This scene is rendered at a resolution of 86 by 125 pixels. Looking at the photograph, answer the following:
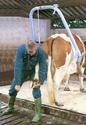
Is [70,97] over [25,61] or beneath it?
beneath

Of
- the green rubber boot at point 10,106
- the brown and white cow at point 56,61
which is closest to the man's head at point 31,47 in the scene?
the brown and white cow at point 56,61

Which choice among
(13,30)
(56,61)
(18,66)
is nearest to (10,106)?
(18,66)

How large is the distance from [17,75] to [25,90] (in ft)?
6.95

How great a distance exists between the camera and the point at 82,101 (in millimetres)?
6434

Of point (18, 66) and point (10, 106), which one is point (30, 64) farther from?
point (10, 106)

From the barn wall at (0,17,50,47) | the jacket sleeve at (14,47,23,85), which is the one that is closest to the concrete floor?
the jacket sleeve at (14,47,23,85)

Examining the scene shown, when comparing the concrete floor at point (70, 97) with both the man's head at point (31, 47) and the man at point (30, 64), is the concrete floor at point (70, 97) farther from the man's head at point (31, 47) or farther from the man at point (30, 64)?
the man's head at point (31, 47)

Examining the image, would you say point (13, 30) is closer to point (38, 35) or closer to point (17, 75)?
point (38, 35)

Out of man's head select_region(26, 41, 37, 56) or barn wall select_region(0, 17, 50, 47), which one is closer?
man's head select_region(26, 41, 37, 56)

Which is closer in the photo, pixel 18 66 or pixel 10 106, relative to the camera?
pixel 18 66

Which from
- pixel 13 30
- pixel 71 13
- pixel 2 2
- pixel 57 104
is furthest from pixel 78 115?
pixel 2 2

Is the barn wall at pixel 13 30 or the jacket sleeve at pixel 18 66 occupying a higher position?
the barn wall at pixel 13 30

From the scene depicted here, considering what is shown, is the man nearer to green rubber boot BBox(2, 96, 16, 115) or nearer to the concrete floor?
green rubber boot BBox(2, 96, 16, 115)

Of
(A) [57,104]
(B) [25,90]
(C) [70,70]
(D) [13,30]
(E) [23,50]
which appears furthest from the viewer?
(D) [13,30]
